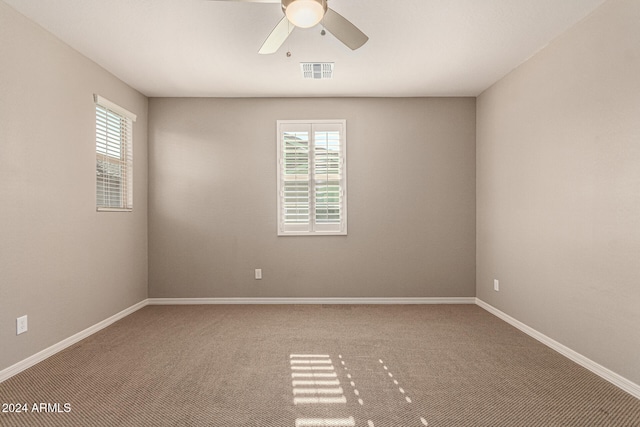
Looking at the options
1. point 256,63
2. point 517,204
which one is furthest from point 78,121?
point 517,204

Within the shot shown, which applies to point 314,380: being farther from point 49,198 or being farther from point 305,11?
point 49,198

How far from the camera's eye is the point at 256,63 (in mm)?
3537

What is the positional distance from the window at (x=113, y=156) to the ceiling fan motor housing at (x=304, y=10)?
260 cm

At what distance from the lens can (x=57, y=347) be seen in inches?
117

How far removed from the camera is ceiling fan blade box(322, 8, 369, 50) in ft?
6.76

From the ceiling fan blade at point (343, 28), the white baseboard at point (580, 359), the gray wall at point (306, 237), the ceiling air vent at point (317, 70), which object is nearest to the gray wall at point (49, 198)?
the gray wall at point (306, 237)

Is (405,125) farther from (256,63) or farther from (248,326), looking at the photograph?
(248,326)

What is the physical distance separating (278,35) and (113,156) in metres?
2.56

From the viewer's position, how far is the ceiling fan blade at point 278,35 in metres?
2.15

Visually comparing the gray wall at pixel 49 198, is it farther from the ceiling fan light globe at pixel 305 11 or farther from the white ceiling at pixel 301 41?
the ceiling fan light globe at pixel 305 11

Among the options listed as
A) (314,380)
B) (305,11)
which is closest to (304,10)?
(305,11)

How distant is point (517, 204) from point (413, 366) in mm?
2016

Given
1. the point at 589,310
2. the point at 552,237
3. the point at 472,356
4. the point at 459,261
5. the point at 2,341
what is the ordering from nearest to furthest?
the point at 2,341
the point at 589,310
the point at 472,356
the point at 552,237
the point at 459,261

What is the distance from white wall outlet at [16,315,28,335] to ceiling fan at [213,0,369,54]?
2570mm
